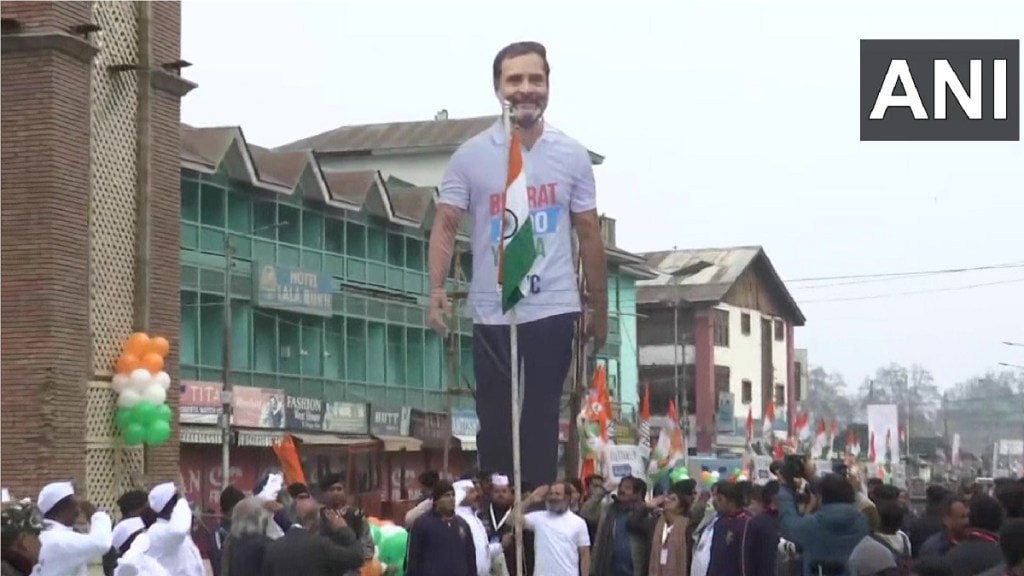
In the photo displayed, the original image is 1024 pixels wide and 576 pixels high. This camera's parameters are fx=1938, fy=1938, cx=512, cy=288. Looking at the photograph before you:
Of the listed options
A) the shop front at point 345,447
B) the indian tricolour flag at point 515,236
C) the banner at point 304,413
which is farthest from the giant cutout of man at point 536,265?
the banner at point 304,413

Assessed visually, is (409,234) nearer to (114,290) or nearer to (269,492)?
(114,290)

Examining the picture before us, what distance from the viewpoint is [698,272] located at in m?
79.8

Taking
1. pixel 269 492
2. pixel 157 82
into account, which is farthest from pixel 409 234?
pixel 269 492

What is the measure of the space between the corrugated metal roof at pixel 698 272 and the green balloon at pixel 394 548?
2324 inches

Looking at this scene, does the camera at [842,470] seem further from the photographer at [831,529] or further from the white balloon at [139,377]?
the white balloon at [139,377]

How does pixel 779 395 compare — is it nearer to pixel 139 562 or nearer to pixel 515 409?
pixel 515 409

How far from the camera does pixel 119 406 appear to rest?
926 inches

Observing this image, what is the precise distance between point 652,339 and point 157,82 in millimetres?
55607

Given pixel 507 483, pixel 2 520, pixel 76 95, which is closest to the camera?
pixel 2 520

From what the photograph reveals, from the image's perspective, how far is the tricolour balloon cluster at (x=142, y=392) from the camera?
23.2m

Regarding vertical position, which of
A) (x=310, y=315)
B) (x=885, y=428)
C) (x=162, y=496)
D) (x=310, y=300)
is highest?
(x=310, y=300)

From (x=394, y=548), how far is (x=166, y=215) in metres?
10.0

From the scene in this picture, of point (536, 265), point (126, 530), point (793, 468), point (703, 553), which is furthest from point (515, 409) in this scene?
point (126, 530)

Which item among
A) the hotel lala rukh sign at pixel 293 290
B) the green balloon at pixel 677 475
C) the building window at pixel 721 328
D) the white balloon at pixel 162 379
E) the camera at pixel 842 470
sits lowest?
the green balloon at pixel 677 475
